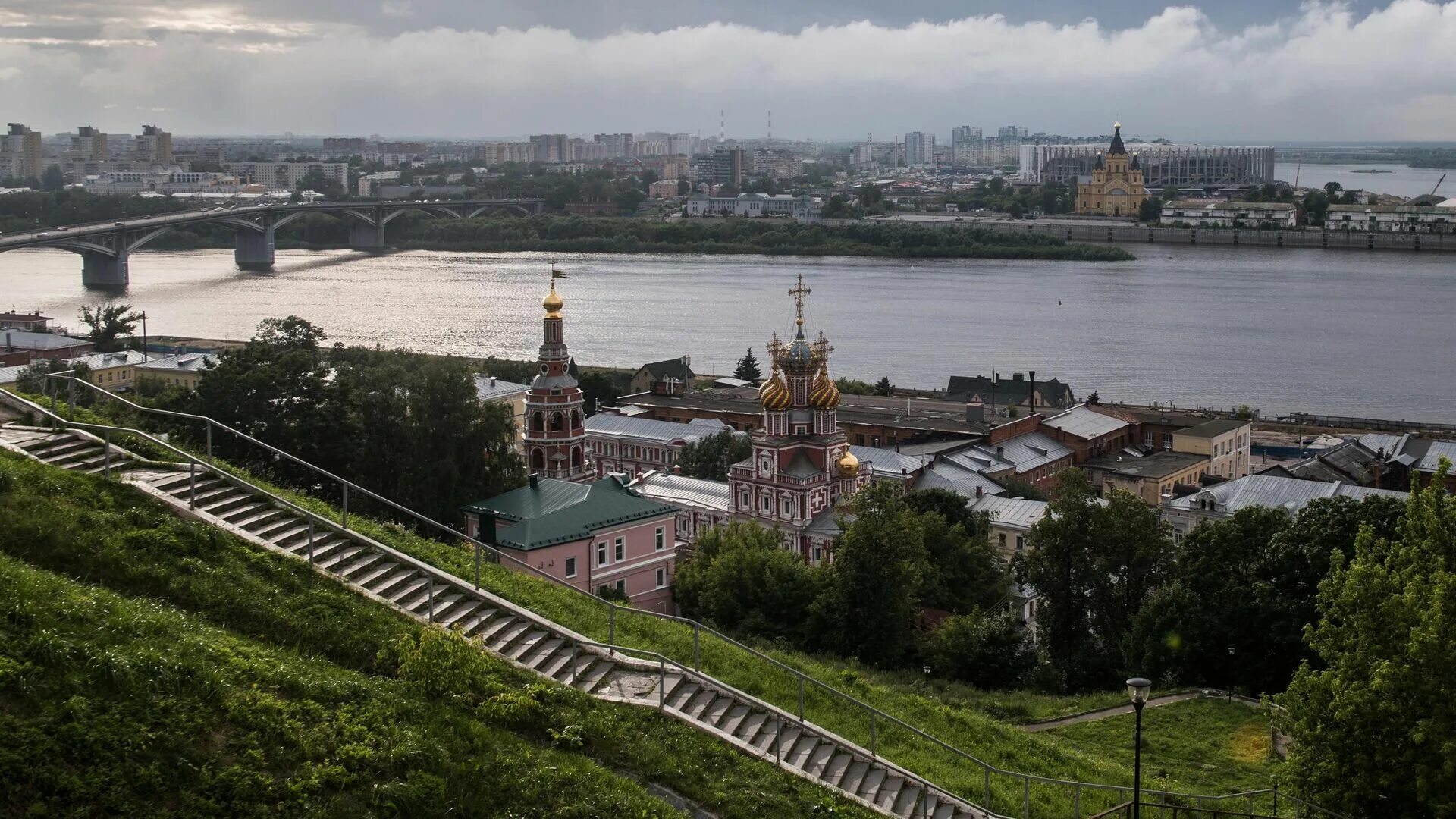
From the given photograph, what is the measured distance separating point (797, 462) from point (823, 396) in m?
0.67

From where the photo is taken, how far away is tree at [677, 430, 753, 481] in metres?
16.8

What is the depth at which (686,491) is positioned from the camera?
15.5m

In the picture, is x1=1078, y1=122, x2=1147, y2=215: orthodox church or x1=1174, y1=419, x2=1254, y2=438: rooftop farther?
x1=1078, y1=122, x2=1147, y2=215: orthodox church

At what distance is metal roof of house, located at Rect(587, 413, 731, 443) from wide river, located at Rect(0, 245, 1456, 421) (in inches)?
329

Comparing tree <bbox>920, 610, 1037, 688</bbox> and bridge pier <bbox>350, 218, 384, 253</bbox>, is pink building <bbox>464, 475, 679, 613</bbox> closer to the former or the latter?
tree <bbox>920, 610, 1037, 688</bbox>

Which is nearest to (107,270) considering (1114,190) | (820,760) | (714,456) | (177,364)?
(177,364)

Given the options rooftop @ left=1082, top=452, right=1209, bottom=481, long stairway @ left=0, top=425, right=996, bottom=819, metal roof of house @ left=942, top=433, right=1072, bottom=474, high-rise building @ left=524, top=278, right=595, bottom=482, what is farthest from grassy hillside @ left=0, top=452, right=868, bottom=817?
rooftop @ left=1082, top=452, right=1209, bottom=481

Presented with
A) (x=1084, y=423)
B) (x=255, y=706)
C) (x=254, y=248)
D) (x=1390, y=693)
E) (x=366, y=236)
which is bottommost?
(x=1084, y=423)

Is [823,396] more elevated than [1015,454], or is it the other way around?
[823,396]

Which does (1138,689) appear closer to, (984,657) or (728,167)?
(984,657)

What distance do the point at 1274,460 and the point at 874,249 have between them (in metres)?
36.7

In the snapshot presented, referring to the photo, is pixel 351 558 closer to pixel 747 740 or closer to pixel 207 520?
pixel 207 520

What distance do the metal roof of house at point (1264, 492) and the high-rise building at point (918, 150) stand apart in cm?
15039

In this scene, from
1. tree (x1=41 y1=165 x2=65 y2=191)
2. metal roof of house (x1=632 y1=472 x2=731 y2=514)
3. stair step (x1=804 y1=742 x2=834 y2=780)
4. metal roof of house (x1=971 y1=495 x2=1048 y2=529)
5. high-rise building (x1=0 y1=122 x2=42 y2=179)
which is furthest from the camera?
high-rise building (x1=0 y1=122 x2=42 y2=179)
